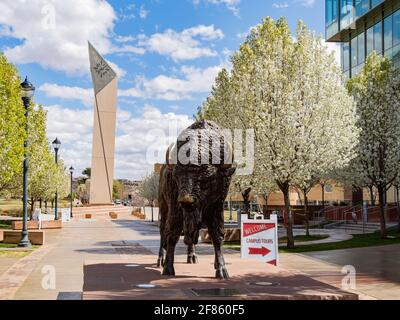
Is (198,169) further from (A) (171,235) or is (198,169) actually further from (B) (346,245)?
(B) (346,245)

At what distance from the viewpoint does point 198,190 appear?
930cm

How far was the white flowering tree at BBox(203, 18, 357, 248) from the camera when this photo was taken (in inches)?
821

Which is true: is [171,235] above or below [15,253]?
above

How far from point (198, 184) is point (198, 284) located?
182 centimetres

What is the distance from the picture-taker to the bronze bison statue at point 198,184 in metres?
9.20

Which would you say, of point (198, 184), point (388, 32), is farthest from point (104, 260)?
point (388, 32)

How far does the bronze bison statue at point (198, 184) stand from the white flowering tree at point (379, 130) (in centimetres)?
1647

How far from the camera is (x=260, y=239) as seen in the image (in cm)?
1470

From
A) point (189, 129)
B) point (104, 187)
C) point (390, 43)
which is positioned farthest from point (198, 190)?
point (104, 187)

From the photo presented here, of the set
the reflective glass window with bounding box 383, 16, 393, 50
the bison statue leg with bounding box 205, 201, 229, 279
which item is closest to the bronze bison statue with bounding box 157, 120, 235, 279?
the bison statue leg with bounding box 205, 201, 229, 279

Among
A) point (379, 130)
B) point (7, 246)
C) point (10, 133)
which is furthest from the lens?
point (379, 130)

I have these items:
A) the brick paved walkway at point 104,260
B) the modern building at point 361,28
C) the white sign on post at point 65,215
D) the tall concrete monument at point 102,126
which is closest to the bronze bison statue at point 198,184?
the brick paved walkway at point 104,260

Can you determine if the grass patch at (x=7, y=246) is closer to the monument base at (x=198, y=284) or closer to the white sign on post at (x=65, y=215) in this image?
the monument base at (x=198, y=284)
